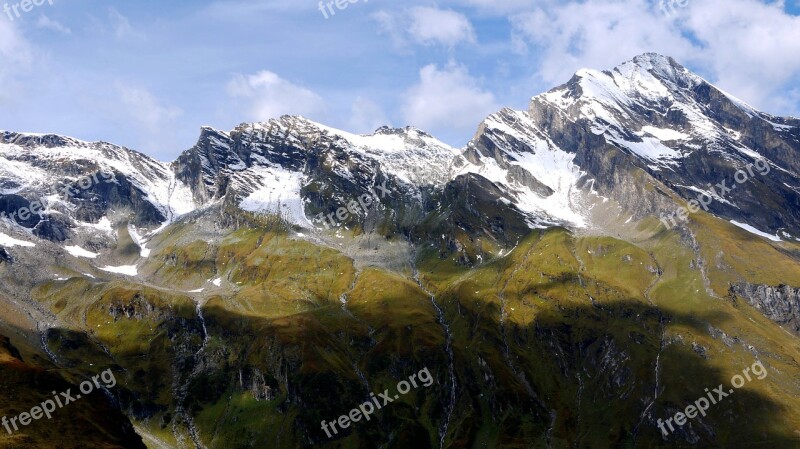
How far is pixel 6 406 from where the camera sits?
161500 mm

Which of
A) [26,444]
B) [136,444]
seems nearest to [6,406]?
[26,444]

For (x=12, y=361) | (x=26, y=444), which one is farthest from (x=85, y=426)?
(x=12, y=361)

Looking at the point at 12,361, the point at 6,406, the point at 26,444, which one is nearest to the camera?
the point at 26,444

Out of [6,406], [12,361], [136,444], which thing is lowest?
[136,444]

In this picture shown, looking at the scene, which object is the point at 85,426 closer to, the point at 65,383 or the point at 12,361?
the point at 65,383

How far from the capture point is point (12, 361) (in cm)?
18088

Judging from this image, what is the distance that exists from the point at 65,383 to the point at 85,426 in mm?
21158

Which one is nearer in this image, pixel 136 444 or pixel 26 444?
pixel 26 444

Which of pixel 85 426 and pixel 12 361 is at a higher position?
pixel 12 361

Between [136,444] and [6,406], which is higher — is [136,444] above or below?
below

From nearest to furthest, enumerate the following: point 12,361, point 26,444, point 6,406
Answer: point 26,444 < point 6,406 < point 12,361

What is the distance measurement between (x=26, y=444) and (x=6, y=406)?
16944 mm

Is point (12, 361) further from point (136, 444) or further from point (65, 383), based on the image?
point (136, 444)

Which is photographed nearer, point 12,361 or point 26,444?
point 26,444
